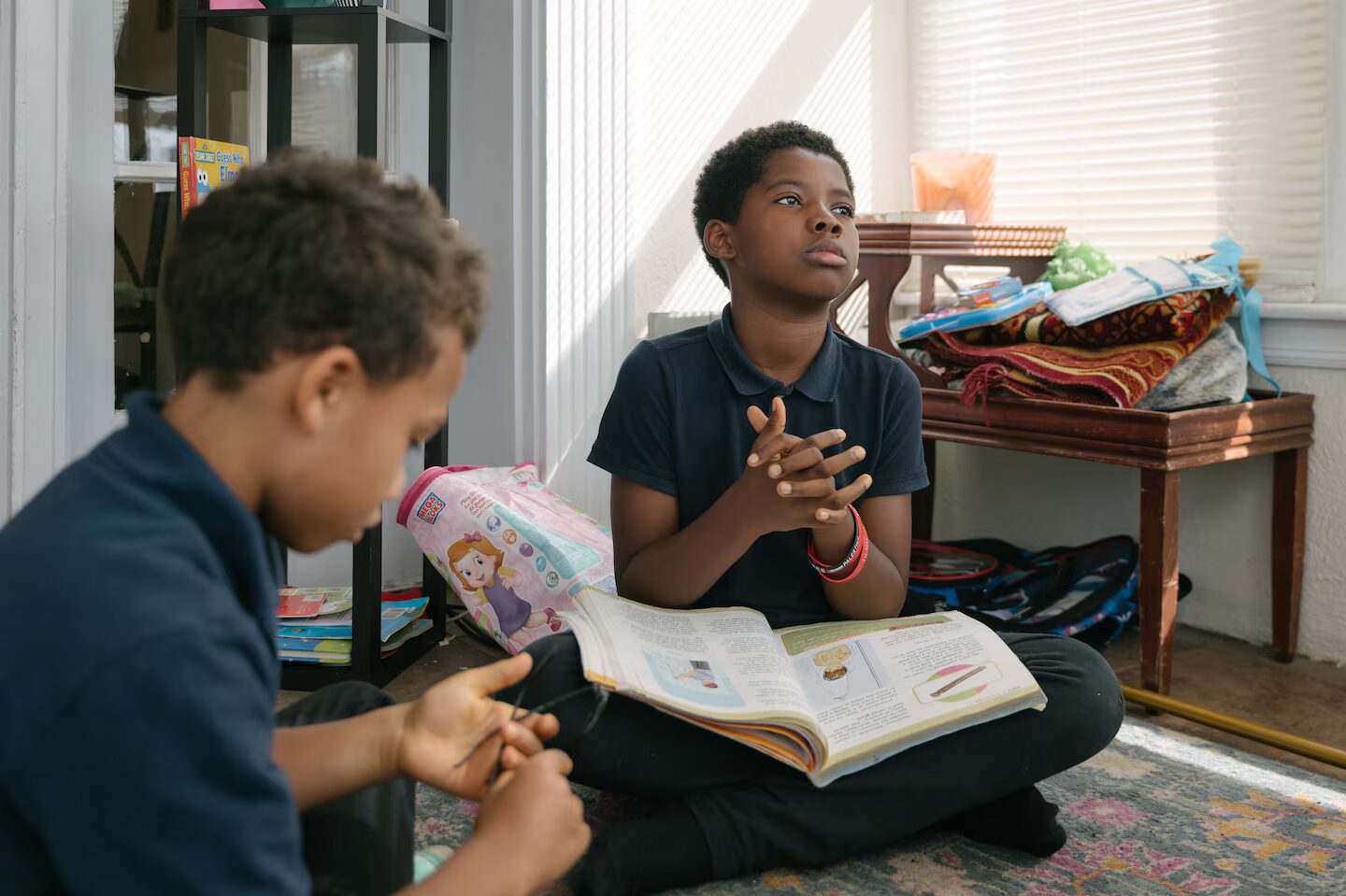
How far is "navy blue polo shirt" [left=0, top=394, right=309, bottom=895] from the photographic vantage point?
585 millimetres

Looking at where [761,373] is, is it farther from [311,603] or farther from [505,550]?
[311,603]

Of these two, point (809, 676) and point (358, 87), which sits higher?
point (358, 87)

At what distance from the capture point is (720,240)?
165 cm

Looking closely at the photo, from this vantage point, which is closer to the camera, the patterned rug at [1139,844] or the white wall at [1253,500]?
the patterned rug at [1139,844]

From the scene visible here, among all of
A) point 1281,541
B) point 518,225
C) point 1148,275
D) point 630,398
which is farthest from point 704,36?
point 1281,541

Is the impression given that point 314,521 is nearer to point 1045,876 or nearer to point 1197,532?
point 1045,876

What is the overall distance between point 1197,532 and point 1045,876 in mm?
1308

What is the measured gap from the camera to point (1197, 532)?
243cm

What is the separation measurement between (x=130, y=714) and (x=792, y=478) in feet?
2.72

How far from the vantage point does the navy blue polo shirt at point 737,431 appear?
5.06 ft

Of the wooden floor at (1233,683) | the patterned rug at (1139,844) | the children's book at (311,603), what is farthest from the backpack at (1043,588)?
the children's book at (311,603)

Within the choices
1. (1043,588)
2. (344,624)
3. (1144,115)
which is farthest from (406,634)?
(1144,115)

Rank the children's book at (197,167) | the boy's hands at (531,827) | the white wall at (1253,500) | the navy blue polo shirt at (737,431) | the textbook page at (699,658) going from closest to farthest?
the boy's hands at (531,827) < the textbook page at (699,658) < the navy blue polo shirt at (737,431) < the children's book at (197,167) < the white wall at (1253,500)

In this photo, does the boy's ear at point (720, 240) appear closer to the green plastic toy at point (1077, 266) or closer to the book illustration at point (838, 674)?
the book illustration at point (838, 674)
